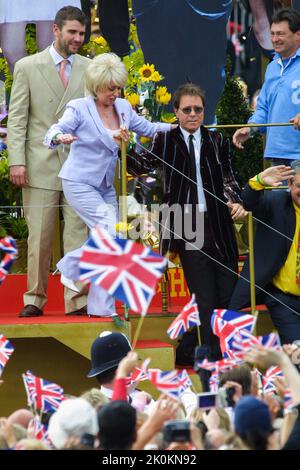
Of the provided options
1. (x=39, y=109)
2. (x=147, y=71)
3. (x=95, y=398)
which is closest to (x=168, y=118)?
(x=147, y=71)

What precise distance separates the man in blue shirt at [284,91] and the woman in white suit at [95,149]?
42.9 inches

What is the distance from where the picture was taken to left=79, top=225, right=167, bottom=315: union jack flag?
7.49 m

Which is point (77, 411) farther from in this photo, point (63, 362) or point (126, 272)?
point (63, 362)

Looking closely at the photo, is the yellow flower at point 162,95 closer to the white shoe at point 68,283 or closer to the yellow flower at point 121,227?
the yellow flower at point 121,227

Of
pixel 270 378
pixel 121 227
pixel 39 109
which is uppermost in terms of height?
pixel 39 109

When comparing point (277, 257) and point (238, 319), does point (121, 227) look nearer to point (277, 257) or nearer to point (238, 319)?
point (277, 257)

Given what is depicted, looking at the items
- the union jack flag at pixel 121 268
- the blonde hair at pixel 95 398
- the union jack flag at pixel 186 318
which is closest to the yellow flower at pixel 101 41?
the union jack flag at pixel 186 318

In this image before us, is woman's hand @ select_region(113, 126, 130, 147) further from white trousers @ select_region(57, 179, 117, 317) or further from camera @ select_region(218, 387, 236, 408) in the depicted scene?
camera @ select_region(218, 387, 236, 408)

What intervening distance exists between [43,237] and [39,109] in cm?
100

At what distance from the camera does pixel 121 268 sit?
753 cm

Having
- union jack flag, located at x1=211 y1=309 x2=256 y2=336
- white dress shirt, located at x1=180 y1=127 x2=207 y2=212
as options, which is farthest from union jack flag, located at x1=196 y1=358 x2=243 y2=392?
white dress shirt, located at x1=180 y1=127 x2=207 y2=212

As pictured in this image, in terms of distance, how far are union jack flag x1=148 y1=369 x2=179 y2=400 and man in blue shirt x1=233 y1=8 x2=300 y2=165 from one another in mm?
3835

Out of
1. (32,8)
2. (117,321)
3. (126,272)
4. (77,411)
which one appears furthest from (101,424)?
(32,8)

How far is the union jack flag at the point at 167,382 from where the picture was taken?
742 cm
